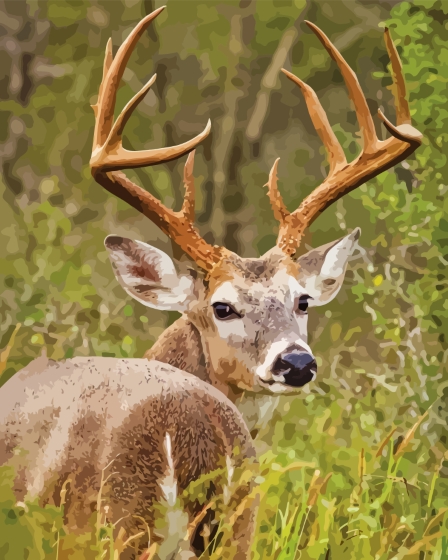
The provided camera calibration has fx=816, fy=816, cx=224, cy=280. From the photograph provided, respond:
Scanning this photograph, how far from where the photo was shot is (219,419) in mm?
2139

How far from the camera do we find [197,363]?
10.2ft

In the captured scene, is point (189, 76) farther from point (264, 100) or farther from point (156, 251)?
point (156, 251)

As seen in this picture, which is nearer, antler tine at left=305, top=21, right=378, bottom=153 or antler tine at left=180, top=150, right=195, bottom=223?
antler tine at left=180, top=150, right=195, bottom=223

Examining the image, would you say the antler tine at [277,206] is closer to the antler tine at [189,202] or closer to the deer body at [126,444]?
the antler tine at [189,202]

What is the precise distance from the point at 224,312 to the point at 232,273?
0.50 feet

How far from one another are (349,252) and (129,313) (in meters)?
1.74

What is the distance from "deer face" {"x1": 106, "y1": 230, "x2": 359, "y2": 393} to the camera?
2.94 metres

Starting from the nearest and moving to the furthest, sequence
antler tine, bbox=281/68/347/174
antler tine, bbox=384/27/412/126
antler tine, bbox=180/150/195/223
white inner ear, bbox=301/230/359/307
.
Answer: antler tine, bbox=180/150/195/223 < white inner ear, bbox=301/230/359/307 < antler tine, bbox=384/27/412/126 < antler tine, bbox=281/68/347/174

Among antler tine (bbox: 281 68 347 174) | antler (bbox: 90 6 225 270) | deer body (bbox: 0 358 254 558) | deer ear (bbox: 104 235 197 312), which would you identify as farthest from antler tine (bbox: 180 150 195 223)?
deer body (bbox: 0 358 254 558)

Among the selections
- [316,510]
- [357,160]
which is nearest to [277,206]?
[357,160]

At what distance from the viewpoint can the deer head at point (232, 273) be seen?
2895 mm

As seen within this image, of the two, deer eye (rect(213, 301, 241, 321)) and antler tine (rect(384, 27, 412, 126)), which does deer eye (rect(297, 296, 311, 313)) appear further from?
antler tine (rect(384, 27, 412, 126))

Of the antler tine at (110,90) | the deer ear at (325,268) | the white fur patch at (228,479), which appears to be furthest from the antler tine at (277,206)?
the white fur patch at (228,479)

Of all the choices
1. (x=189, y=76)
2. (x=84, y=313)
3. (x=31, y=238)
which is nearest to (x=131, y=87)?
(x=189, y=76)
